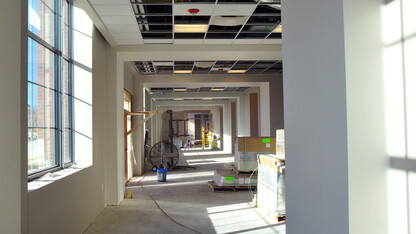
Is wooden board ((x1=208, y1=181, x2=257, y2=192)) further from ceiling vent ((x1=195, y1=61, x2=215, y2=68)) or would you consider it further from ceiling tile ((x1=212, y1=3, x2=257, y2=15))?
ceiling tile ((x1=212, y1=3, x2=257, y2=15))

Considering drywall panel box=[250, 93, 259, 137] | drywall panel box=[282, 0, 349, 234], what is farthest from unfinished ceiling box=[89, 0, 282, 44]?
drywall panel box=[250, 93, 259, 137]

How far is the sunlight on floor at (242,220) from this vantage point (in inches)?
196

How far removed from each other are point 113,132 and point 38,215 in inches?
137

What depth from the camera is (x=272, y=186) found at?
18.5ft

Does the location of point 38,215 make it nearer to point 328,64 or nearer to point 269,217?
point 328,64

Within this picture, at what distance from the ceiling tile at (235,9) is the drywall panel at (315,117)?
2427 mm

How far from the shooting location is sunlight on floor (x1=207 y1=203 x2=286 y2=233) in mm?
4980

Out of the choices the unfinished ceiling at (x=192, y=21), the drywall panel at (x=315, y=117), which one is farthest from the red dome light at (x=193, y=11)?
the drywall panel at (x=315, y=117)

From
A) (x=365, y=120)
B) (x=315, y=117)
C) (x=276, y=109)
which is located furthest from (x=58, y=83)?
(x=276, y=109)

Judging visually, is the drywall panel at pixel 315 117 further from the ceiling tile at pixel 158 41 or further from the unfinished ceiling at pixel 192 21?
the ceiling tile at pixel 158 41

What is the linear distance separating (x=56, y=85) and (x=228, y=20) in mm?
2760

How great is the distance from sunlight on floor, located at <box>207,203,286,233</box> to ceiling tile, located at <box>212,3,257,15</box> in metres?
3.12
